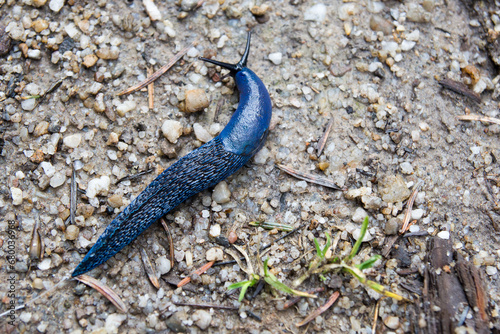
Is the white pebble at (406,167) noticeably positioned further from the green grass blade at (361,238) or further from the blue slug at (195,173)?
the blue slug at (195,173)

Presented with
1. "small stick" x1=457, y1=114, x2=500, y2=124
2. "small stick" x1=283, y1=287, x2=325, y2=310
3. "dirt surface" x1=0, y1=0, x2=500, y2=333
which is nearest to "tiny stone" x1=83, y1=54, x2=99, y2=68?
"dirt surface" x1=0, y1=0, x2=500, y2=333

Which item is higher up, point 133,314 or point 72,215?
point 72,215

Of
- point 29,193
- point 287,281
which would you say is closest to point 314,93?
point 287,281

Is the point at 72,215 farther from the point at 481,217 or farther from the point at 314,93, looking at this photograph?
the point at 481,217

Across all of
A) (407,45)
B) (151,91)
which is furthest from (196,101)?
(407,45)

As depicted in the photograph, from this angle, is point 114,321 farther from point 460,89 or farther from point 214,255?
point 460,89

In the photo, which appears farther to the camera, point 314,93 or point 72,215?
point 314,93

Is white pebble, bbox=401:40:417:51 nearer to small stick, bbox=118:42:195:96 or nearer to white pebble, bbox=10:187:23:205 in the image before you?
small stick, bbox=118:42:195:96

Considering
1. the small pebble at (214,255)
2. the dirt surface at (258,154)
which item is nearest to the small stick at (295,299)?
the dirt surface at (258,154)
